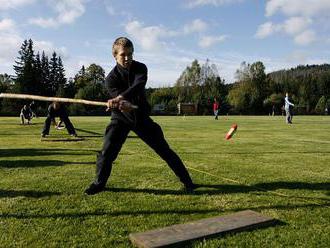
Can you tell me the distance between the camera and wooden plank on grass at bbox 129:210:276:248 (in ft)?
13.8

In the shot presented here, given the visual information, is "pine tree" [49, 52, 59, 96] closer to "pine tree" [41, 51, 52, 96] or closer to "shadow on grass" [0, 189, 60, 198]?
"pine tree" [41, 51, 52, 96]

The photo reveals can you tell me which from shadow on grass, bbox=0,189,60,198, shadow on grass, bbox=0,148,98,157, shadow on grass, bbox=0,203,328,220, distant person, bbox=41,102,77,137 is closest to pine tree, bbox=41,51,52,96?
distant person, bbox=41,102,77,137

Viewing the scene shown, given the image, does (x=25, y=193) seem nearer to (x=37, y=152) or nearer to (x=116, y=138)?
(x=116, y=138)

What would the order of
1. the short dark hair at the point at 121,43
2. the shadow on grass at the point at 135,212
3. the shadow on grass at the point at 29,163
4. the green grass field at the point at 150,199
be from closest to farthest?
the green grass field at the point at 150,199 < the shadow on grass at the point at 135,212 < the short dark hair at the point at 121,43 < the shadow on grass at the point at 29,163

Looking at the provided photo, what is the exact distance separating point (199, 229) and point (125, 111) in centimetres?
213

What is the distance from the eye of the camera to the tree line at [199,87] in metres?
89.0

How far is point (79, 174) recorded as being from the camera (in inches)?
310

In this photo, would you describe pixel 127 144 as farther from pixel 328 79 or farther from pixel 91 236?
pixel 328 79

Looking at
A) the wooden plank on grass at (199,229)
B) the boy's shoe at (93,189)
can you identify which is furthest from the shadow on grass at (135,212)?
the boy's shoe at (93,189)

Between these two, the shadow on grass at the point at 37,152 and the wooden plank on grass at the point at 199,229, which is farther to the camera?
the shadow on grass at the point at 37,152

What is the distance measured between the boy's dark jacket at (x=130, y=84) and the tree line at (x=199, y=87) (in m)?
76.7

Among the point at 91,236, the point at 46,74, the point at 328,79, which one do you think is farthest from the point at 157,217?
the point at 328,79

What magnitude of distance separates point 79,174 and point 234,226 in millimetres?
3995

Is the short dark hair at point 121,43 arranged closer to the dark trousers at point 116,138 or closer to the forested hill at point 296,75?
the dark trousers at point 116,138
